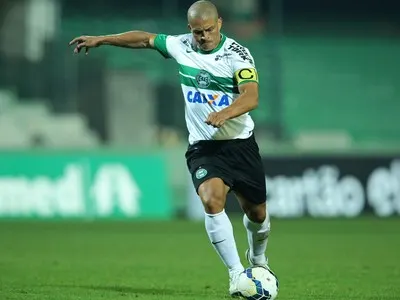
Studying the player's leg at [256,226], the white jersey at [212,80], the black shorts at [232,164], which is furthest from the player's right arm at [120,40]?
the player's leg at [256,226]

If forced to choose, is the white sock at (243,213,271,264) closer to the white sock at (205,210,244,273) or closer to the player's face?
the white sock at (205,210,244,273)

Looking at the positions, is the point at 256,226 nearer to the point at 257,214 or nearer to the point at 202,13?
the point at 257,214

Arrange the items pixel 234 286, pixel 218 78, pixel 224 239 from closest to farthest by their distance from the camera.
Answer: pixel 234 286 → pixel 224 239 → pixel 218 78

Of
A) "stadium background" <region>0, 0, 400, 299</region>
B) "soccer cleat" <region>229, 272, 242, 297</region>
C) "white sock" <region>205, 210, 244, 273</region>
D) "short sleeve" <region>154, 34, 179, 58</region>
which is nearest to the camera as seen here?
"soccer cleat" <region>229, 272, 242, 297</region>

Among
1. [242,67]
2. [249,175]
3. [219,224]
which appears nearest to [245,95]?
[242,67]

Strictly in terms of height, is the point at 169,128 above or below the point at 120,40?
below

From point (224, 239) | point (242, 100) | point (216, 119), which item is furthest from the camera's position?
point (224, 239)

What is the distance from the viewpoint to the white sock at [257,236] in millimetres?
9086

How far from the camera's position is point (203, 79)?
838cm

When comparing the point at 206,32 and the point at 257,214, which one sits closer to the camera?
the point at 206,32

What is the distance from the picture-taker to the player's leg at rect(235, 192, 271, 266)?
8859mm

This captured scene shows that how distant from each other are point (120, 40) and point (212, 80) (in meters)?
0.94

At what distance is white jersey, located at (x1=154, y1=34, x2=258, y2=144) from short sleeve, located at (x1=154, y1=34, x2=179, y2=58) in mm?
15

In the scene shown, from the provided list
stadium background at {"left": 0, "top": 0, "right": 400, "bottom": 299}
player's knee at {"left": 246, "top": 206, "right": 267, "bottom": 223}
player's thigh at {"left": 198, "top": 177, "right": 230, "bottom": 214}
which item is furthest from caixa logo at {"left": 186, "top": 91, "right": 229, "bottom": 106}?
stadium background at {"left": 0, "top": 0, "right": 400, "bottom": 299}
